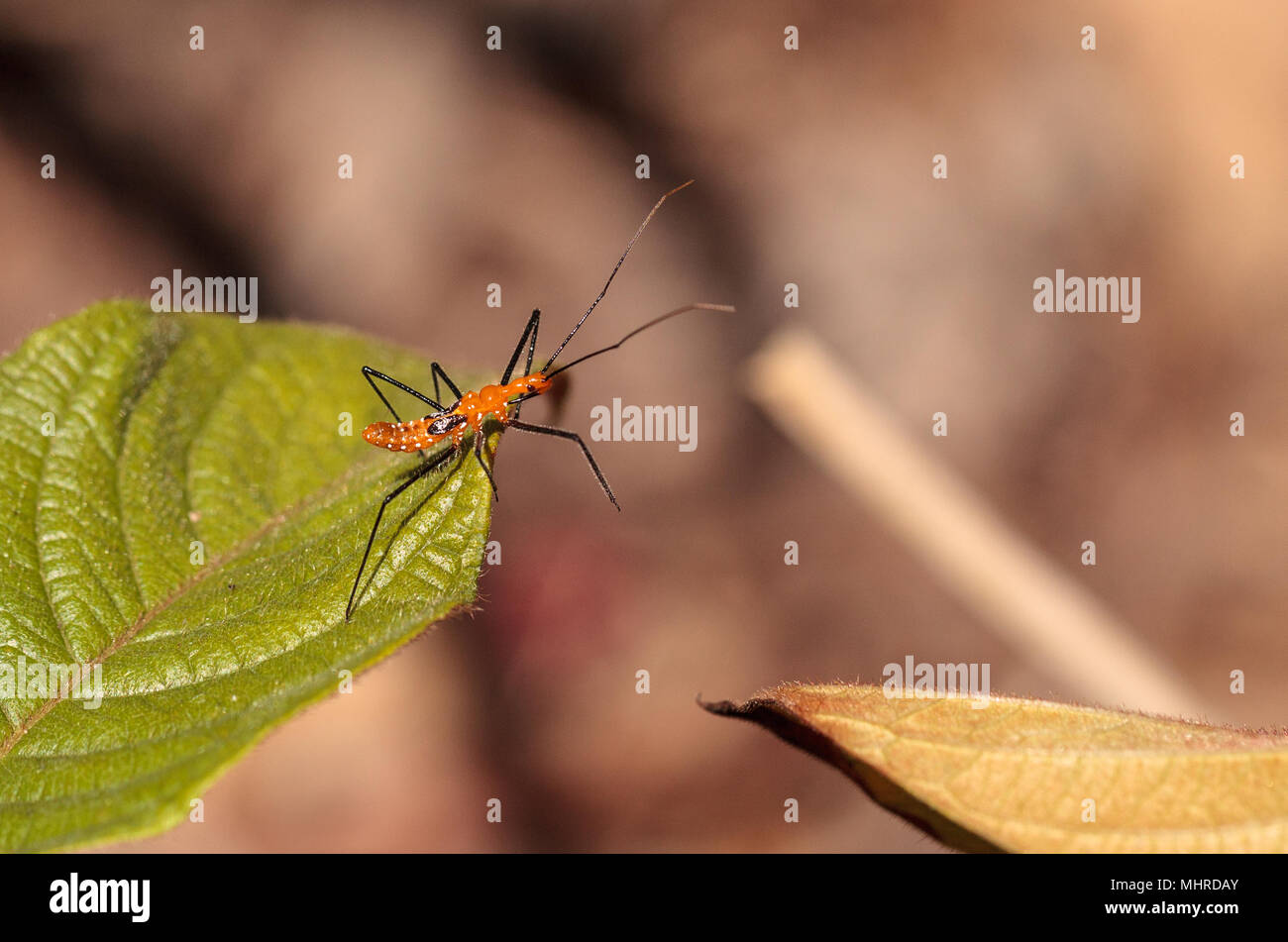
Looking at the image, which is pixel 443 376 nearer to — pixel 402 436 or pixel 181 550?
pixel 402 436

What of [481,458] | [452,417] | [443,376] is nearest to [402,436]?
[452,417]

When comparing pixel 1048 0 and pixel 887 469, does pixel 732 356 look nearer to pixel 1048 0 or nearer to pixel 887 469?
pixel 887 469

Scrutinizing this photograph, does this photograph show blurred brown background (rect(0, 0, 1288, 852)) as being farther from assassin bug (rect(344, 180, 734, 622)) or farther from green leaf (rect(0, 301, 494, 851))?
green leaf (rect(0, 301, 494, 851))

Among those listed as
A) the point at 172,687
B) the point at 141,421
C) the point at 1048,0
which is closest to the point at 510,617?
the point at 141,421

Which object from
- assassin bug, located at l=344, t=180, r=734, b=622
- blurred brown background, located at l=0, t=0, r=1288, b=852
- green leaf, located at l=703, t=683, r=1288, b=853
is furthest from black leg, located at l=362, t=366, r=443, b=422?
blurred brown background, located at l=0, t=0, r=1288, b=852

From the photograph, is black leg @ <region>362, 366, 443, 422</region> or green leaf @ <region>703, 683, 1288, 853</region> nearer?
green leaf @ <region>703, 683, 1288, 853</region>

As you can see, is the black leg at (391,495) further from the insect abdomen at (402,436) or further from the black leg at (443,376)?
the black leg at (443,376)

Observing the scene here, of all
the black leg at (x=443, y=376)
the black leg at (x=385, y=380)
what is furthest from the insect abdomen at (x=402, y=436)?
the black leg at (x=443, y=376)
